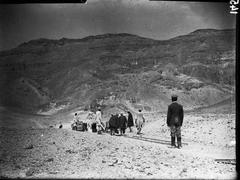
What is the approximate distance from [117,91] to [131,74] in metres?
3.58

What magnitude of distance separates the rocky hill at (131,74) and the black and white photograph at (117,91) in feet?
0.38

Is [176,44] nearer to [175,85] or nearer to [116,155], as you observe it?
[175,85]

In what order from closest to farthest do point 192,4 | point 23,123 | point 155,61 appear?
point 192,4 → point 23,123 → point 155,61

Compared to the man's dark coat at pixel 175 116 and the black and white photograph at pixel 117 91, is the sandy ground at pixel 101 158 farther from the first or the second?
the man's dark coat at pixel 175 116

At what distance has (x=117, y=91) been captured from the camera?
93.7 ft

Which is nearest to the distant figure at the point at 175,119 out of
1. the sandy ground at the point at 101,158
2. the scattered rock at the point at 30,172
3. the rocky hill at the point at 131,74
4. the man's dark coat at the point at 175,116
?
the man's dark coat at the point at 175,116

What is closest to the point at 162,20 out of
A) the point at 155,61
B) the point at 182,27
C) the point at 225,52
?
the point at 182,27

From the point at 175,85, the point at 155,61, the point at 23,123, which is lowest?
the point at 23,123

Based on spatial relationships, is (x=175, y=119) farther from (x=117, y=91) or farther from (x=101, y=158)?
(x=117, y=91)

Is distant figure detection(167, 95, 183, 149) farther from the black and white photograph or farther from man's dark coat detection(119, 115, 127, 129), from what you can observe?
man's dark coat detection(119, 115, 127, 129)

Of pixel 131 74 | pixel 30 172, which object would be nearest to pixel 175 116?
pixel 30 172

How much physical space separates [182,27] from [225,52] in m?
3.09

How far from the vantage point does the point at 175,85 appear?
30.7 metres

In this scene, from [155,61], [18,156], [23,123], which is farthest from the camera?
[155,61]
